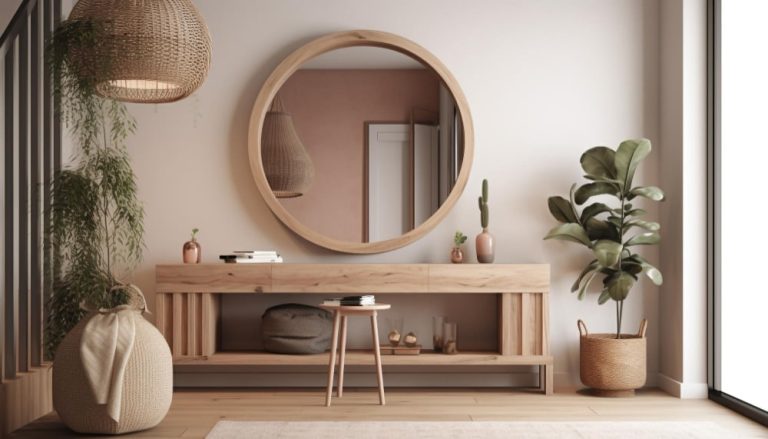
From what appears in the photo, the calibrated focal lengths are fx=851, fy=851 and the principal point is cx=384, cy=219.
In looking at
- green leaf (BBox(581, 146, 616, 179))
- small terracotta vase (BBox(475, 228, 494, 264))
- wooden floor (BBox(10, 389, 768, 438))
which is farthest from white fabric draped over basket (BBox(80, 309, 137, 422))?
green leaf (BBox(581, 146, 616, 179))

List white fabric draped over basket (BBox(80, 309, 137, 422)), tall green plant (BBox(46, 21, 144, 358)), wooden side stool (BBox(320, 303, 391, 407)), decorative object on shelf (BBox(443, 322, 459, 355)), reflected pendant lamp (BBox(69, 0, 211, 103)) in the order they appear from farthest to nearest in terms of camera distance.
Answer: decorative object on shelf (BBox(443, 322, 459, 355)) < wooden side stool (BBox(320, 303, 391, 407)) < tall green plant (BBox(46, 21, 144, 358)) < white fabric draped over basket (BBox(80, 309, 137, 422)) < reflected pendant lamp (BBox(69, 0, 211, 103))

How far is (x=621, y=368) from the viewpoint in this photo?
4.57 m

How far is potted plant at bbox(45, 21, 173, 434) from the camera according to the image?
3.53 meters

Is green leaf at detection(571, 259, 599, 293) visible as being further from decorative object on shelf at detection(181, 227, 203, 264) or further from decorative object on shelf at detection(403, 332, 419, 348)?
decorative object on shelf at detection(181, 227, 203, 264)

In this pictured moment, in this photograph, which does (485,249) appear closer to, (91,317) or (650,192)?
(650,192)

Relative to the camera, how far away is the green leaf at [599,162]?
15.4ft

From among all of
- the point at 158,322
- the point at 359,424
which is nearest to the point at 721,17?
the point at 359,424

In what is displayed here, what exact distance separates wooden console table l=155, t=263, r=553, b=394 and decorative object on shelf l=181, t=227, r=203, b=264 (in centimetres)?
12

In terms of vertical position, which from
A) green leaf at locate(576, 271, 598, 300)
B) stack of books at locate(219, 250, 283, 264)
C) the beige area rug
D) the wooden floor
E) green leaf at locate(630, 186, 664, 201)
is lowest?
the wooden floor

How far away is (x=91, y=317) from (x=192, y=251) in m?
1.06

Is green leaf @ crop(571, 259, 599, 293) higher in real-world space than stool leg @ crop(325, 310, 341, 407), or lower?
higher

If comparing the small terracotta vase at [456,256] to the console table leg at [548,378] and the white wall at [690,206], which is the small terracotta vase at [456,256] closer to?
the console table leg at [548,378]

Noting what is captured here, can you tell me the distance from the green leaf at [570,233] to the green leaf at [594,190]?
0.49ft

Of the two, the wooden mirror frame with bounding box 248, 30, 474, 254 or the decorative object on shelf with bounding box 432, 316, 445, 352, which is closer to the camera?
the decorative object on shelf with bounding box 432, 316, 445, 352
